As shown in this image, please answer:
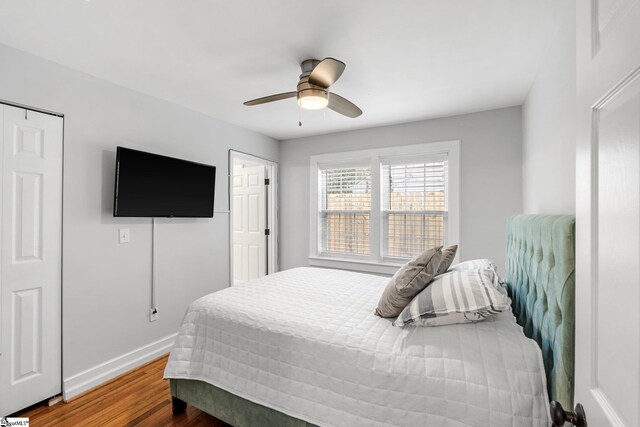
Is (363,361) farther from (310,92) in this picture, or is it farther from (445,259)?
(310,92)

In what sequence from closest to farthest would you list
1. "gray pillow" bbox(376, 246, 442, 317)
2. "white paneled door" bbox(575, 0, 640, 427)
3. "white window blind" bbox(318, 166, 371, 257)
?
"white paneled door" bbox(575, 0, 640, 427)
"gray pillow" bbox(376, 246, 442, 317)
"white window blind" bbox(318, 166, 371, 257)

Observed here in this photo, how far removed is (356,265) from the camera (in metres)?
4.05

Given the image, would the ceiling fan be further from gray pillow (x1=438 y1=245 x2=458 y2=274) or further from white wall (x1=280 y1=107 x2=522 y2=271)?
white wall (x1=280 y1=107 x2=522 y2=271)

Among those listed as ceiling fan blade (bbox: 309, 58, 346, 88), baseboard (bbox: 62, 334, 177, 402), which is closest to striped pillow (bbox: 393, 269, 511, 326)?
ceiling fan blade (bbox: 309, 58, 346, 88)

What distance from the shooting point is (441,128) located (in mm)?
3504

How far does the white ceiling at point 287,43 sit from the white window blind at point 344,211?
1400 mm

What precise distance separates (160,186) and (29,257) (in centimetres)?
105

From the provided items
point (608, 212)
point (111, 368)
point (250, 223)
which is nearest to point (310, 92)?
point (608, 212)

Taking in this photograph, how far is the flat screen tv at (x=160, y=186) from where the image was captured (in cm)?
255

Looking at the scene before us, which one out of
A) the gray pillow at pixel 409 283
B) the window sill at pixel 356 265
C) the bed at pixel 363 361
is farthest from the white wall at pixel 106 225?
the gray pillow at pixel 409 283

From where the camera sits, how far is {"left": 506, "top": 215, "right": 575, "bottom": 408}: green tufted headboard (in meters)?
1.06

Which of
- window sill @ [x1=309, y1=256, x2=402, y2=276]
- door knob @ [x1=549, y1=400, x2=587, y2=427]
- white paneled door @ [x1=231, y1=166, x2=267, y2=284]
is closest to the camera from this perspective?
door knob @ [x1=549, y1=400, x2=587, y2=427]

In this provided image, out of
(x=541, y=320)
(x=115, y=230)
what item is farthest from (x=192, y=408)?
(x=541, y=320)

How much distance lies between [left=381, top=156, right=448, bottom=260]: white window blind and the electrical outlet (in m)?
2.79
